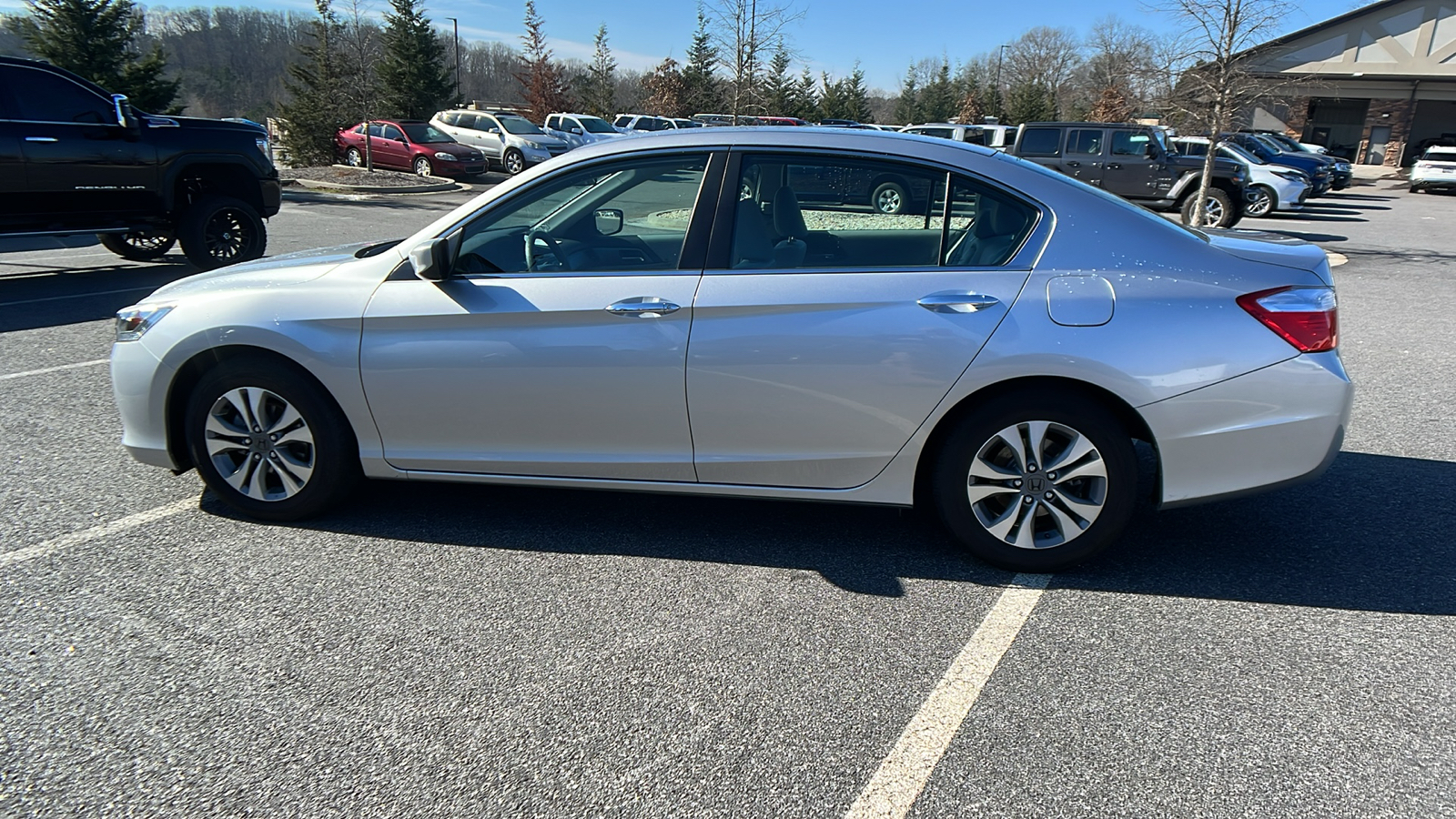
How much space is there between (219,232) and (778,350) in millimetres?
9306

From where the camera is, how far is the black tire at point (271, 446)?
3.78m

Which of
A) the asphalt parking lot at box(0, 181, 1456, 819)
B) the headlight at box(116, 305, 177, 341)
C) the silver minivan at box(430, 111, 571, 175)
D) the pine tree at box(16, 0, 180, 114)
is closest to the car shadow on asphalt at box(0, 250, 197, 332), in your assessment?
the asphalt parking lot at box(0, 181, 1456, 819)

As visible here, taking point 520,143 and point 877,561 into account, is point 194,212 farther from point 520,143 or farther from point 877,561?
point 520,143

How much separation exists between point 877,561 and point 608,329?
1.45 metres

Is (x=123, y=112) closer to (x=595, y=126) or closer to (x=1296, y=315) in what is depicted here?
(x=1296, y=315)

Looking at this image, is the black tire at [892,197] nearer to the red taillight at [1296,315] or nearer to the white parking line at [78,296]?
the red taillight at [1296,315]

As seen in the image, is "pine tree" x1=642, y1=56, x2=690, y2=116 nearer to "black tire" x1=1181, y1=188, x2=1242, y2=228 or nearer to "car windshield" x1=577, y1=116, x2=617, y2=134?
"car windshield" x1=577, y1=116, x2=617, y2=134

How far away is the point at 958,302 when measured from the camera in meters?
3.29

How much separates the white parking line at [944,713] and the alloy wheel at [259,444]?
2.76 m

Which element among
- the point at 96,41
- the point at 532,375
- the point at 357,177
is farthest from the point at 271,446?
the point at 96,41

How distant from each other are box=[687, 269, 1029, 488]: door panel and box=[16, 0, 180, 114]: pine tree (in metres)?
22.5

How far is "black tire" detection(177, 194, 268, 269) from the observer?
9.88 metres


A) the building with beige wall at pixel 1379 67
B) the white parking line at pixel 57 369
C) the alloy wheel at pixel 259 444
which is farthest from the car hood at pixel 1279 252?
the building with beige wall at pixel 1379 67

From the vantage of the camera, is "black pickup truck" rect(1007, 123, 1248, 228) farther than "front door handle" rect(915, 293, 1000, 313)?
Yes
